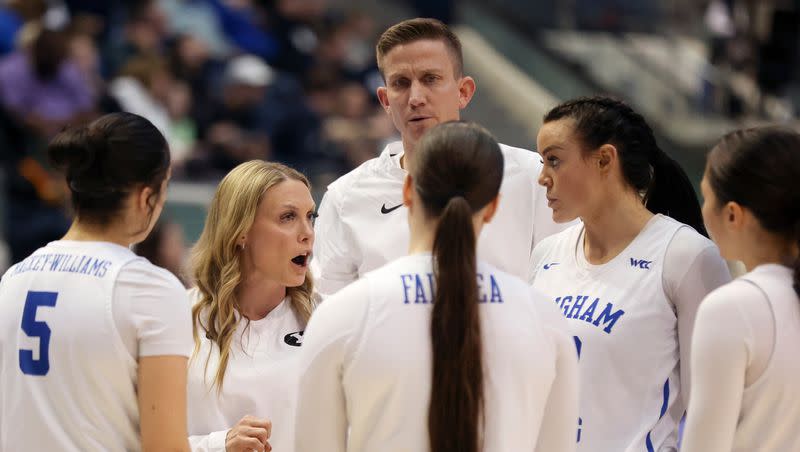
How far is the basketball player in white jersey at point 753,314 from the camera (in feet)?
9.12

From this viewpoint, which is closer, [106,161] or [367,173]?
[106,161]

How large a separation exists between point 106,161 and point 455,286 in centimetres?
103

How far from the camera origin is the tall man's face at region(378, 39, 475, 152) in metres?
4.21

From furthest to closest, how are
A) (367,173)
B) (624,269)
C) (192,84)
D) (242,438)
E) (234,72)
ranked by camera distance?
(234,72) < (192,84) < (367,173) < (624,269) < (242,438)

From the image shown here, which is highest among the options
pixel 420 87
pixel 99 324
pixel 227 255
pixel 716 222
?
pixel 420 87

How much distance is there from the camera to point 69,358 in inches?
117

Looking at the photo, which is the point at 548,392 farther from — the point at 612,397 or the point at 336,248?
the point at 336,248

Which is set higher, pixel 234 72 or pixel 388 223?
pixel 234 72

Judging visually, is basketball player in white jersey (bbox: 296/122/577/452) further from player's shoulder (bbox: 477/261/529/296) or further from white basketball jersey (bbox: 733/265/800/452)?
white basketball jersey (bbox: 733/265/800/452)

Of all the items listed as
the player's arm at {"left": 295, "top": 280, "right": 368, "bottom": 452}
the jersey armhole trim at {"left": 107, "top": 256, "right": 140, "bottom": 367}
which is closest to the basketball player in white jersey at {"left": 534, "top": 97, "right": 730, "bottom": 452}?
the player's arm at {"left": 295, "top": 280, "right": 368, "bottom": 452}

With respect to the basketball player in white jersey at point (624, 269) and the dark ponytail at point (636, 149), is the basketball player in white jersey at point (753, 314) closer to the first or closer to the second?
the basketball player in white jersey at point (624, 269)

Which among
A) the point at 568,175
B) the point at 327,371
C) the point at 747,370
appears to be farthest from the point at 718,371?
the point at 568,175

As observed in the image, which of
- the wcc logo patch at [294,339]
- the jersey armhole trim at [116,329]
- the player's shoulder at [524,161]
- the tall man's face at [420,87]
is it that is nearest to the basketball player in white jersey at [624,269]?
the player's shoulder at [524,161]

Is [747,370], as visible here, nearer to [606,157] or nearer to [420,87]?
[606,157]
